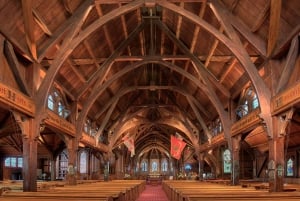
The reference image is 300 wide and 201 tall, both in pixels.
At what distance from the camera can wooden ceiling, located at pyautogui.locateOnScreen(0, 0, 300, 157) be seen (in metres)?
15.9

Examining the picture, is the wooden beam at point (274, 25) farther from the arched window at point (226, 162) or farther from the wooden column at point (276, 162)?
the arched window at point (226, 162)

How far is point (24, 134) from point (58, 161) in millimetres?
22686

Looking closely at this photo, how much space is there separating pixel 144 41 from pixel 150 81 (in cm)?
685

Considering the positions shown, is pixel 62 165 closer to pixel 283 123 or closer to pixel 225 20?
pixel 225 20

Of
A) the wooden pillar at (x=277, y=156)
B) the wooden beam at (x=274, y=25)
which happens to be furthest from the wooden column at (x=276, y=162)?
the wooden beam at (x=274, y=25)

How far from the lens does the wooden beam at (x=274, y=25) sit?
1428 centimetres

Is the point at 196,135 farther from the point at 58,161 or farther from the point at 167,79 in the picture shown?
the point at 58,161

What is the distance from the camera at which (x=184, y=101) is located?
120 feet

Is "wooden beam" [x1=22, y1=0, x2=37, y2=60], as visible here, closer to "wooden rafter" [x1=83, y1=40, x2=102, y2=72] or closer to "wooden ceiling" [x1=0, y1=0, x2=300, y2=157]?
"wooden ceiling" [x1=0, y1=0, x2=300, y2=157]

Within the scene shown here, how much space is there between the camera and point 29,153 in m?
17.0

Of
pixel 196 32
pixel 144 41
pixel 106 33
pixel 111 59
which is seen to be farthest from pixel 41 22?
pixel 144 41

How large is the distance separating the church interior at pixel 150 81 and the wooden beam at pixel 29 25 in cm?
4

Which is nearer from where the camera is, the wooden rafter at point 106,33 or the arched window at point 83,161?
the wooden rafter at point 106,33

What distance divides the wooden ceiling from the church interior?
0.06m
